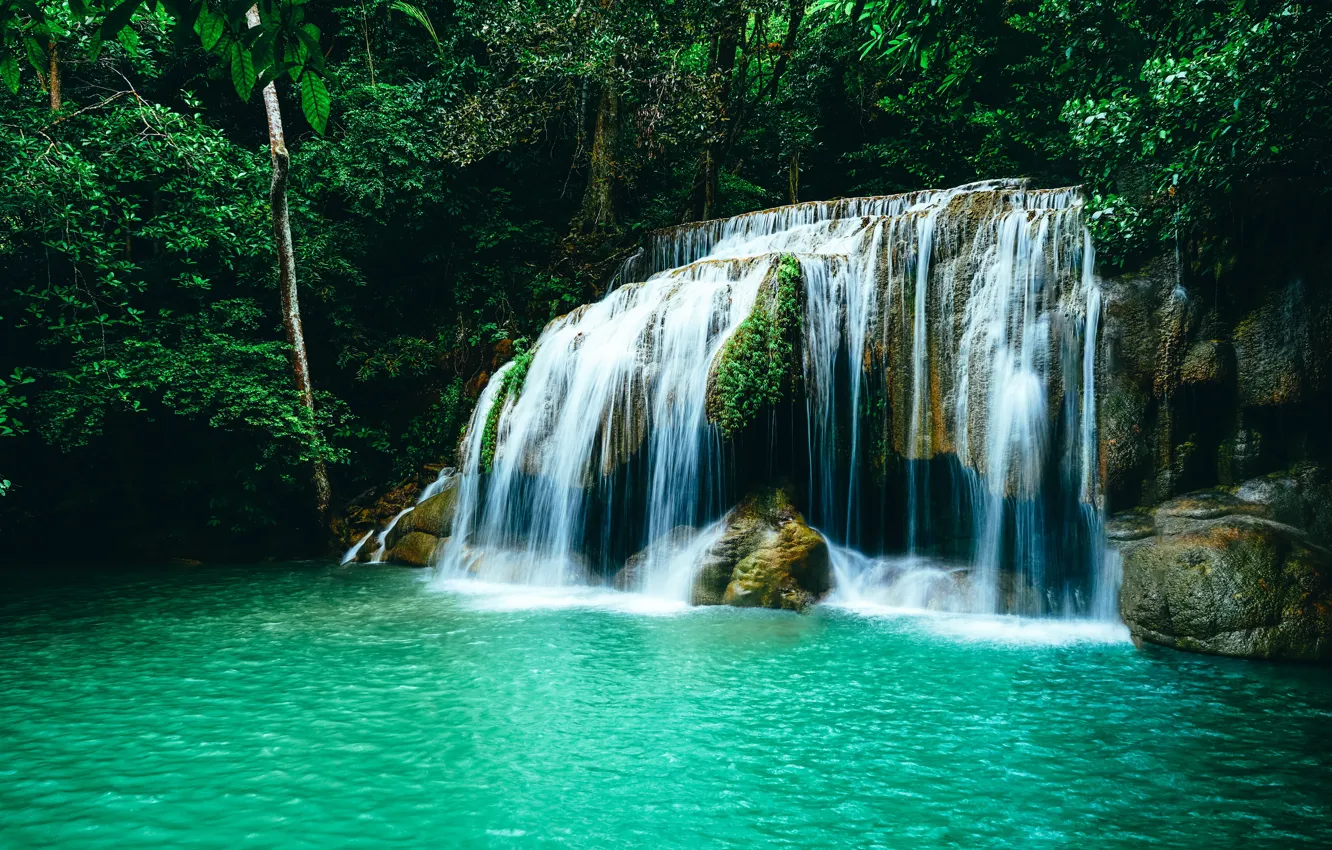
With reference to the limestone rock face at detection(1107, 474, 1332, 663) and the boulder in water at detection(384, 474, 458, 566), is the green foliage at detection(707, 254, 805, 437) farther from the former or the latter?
the boulder in water at detection(384, 474, 458, 566)

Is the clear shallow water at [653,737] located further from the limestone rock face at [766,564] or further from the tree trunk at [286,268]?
the tree trunk at [286,268]

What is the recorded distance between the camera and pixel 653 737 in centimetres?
519

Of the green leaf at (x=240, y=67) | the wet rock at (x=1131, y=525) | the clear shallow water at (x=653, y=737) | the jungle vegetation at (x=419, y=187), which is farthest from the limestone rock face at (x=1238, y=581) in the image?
the green leaf at (x=240, y=67)

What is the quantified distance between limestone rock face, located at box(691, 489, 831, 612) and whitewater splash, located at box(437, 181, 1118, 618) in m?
0.42

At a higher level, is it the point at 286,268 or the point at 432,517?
the point at 286,268

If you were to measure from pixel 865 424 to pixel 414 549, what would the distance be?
742 cm

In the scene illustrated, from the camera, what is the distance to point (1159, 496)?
26.5 ft

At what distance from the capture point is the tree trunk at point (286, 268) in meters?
12.7

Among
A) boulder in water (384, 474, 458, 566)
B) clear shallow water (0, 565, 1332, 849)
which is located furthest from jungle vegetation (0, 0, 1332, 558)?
clear shallow water (0, 565, 1332, 849)

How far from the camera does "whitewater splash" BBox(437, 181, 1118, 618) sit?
874 cm

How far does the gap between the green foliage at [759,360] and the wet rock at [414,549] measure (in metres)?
5.51

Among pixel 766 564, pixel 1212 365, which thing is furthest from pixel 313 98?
pixel 1212 365

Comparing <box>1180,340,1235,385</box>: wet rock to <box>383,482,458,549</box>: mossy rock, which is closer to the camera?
<box>1180,340,1235,385</box>: wet rock

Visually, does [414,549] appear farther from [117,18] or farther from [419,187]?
[117,18]
